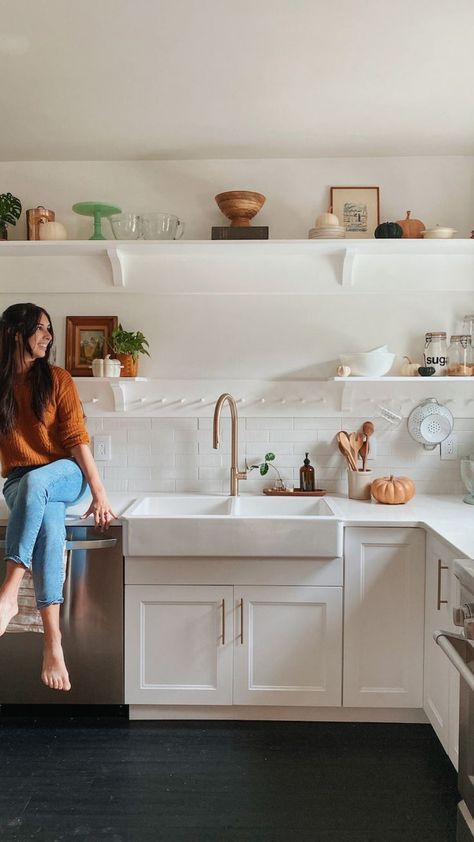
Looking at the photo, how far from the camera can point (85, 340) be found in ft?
10.5

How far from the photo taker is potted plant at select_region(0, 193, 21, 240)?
3068mm

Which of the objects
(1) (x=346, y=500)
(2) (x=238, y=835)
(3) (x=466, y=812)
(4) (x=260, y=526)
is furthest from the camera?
(1) (x=346, y=500)

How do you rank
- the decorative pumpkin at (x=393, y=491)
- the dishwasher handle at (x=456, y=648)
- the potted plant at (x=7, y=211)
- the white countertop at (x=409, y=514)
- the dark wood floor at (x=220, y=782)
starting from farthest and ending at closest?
the potted plant at (x=7, y=211) < the decorative pumpkin at (x=393, y=491) < the white countertop at (x=409, y=514) < the dark wood floor at (x=220, y=782) < the dishwasher handle at (x=456, y=648)

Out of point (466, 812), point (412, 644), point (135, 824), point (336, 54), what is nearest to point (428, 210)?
point (336, 54)

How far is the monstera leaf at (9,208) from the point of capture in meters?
3.07

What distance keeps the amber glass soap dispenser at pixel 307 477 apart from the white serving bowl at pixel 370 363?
49cm

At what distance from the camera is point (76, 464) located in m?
2.57

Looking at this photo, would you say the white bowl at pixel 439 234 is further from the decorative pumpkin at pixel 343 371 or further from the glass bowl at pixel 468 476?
the glass bowl at pixel 468 476

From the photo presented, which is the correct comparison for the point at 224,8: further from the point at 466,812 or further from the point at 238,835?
the point at 238,835

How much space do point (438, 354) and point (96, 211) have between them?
1.69m

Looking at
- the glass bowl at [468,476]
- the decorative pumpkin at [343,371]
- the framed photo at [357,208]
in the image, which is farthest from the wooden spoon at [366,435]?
the framed photo at [357,208]

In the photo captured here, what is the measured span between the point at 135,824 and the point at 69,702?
72cm

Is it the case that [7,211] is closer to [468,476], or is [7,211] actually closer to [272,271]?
[272,271]

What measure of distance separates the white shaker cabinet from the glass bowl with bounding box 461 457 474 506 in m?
0.54
